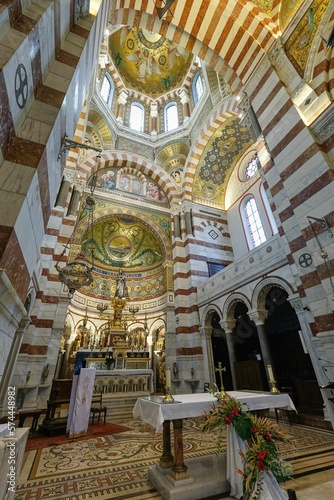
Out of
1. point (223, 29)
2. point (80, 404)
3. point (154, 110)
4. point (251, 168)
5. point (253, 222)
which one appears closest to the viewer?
point (80, 404)

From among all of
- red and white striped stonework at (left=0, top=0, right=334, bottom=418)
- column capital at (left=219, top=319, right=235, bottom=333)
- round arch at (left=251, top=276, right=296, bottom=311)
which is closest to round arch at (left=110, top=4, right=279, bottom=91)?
red and white striped stonework at (left=0, top=0, right=334, bottom=418)

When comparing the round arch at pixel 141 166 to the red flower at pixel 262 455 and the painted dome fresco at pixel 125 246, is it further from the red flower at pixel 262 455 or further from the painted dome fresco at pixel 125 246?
the red flower at pixel 262 455

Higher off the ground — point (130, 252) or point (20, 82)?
point (130, 252)

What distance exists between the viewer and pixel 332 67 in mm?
5438

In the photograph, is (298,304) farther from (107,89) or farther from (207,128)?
(107,89)

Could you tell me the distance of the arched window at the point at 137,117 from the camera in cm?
1659

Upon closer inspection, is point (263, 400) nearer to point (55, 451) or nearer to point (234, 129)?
point (55, 451)

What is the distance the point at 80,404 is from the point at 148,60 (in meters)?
20.3

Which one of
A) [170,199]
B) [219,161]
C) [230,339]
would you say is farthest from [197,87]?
[230,339]

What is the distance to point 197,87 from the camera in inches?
609

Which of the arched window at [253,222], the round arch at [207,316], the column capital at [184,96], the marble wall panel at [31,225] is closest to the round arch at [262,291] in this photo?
the round arch at [207,316]

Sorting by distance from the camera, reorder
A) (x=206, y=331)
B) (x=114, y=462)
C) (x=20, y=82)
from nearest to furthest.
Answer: (x=20, y=82) < (x=114, y=462) < (x=206, y=331)

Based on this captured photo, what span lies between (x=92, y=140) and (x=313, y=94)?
11.3 metres

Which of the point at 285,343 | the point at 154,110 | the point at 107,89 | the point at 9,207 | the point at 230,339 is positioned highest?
the point at 154,110
